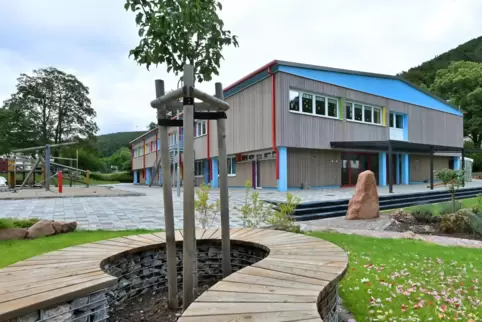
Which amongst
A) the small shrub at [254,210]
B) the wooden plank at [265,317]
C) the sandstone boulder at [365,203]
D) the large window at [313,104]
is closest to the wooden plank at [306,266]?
the wooden plank at [265,317]

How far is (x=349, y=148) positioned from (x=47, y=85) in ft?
130

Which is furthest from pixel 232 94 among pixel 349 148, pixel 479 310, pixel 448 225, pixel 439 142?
pixel 479 310

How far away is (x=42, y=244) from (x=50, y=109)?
43.8 metres

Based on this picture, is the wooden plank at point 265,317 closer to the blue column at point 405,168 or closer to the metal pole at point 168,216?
the metal pole at point 168,216

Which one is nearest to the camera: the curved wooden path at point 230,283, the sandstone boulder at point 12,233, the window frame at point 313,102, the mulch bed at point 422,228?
the curved wooden path at point 230,283

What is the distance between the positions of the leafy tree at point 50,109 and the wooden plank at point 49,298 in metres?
43.6

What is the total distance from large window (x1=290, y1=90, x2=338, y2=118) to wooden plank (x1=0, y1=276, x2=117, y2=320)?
16.1 metres

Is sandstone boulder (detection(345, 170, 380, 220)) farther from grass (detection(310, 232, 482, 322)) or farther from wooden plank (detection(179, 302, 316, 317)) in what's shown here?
wooden plank (detection(179, 302, 316, 317))

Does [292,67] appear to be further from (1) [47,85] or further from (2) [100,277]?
(1) [47,85]

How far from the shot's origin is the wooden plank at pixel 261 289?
6.42ft

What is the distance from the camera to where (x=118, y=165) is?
7444 centimetres

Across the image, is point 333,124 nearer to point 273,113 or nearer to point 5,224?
point 273,113

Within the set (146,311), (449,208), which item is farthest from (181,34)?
(449,208)

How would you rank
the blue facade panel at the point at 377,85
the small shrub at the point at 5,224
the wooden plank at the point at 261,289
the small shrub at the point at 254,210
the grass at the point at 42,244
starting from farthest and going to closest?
1. the blue facade panel at the point at 377,85
2. the small shrub at the point at 254,210
3. the small shrub at the point at 5,224
4. the grass at the point at 42,244
5. the wooden plank at the point at 261,289
